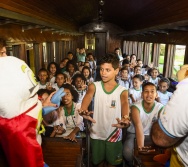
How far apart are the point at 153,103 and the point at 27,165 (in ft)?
6.92

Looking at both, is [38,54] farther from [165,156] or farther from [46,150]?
[165,156]

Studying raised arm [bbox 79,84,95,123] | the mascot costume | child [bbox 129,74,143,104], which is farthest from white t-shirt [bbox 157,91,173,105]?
the mascot costume

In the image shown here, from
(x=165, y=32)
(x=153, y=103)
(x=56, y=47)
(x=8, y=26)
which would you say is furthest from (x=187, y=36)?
(x=56, y=47)

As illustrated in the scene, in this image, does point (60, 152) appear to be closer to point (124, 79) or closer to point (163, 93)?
point (163, 93)

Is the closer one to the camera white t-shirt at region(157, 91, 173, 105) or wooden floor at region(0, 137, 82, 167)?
wooden floor at region(0, 137, 82, 167)

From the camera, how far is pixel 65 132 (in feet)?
9.37

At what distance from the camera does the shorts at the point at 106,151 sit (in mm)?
2422

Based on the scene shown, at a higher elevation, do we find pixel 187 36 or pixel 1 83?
pixel 187 36

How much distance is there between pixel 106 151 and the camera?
246 cm

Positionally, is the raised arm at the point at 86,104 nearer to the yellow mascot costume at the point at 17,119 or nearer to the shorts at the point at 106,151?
the shorts at the point at 106,151

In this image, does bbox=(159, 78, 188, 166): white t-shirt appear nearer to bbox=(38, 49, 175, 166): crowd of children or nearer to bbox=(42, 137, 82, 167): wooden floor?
bbox=(38, 49, 175, 166): crowd of children

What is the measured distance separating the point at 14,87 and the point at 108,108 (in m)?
1.32

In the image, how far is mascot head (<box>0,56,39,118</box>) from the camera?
1.20 meters

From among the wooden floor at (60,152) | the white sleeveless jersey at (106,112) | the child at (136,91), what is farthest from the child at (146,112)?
the child at (136,91)
